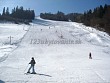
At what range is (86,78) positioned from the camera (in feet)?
63.6

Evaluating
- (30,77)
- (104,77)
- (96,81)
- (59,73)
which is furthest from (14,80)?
(104,77)

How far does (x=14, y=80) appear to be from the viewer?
18.0m

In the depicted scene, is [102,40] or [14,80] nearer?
[14,80]

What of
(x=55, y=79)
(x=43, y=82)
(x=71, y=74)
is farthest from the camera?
(x=71, y=74)

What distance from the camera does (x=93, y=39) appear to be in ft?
207

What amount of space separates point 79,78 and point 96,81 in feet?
5.33

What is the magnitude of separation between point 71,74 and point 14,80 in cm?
570

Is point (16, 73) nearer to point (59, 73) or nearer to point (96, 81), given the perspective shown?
point (59, 73)

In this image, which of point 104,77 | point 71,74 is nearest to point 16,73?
point 71,74

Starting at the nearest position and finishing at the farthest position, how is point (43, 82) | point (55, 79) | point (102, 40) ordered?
point (43, 82) → point (55, 79) → point (102, 40)

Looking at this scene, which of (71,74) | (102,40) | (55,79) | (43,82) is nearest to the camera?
(43,82)

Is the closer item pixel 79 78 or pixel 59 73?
pixel 79 78

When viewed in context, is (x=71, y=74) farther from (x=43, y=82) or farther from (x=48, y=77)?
(x=43, y=82)

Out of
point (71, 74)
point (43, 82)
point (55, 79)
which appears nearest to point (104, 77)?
point (71, 74)
